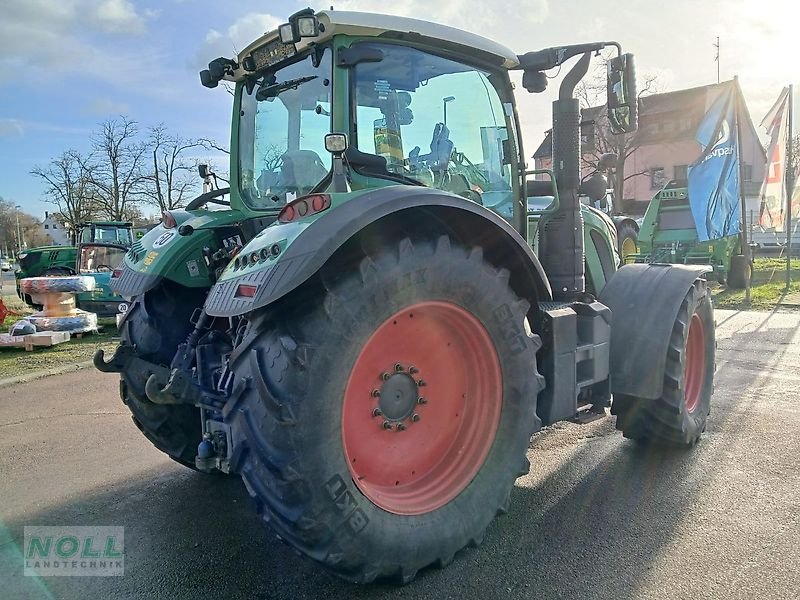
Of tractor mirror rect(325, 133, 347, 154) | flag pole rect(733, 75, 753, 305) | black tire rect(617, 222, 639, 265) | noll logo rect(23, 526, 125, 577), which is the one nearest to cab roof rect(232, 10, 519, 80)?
tractor mirror rect(325, 133, 347, 154)

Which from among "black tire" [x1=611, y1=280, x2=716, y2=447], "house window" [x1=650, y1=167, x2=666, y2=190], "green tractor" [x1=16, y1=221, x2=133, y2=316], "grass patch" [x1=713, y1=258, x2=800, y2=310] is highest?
"house window" [x1=650, y1=167, x2=666, y2=190]

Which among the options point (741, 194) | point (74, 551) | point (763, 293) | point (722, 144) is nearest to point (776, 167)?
point (741, 194)


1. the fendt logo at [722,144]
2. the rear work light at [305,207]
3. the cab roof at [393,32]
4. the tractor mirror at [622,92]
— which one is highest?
the fendt logo at [722,144]

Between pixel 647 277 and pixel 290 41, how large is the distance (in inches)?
113

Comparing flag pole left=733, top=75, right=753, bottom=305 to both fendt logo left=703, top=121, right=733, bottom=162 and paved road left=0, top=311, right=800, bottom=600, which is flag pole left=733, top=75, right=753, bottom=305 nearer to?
fendt logo left=703, top=121, right=733, bottom=162

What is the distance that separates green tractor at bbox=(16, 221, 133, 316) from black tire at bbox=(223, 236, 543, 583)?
7445 mm

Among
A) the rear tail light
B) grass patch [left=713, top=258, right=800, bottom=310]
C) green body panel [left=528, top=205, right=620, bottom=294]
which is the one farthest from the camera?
grass patch [left=713, top=258, right=800, bottom=310]

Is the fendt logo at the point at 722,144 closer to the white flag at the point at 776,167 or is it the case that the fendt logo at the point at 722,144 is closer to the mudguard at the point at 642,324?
the white flag at the point at 776,167

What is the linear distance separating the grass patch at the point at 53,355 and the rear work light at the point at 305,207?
21.1 feet

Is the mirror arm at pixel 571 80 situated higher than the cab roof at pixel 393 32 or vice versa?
the cab roof at pixel 393 32

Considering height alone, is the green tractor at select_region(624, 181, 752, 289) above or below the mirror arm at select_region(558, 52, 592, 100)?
below

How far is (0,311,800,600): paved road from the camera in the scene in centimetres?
273

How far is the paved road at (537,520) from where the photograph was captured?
273cm

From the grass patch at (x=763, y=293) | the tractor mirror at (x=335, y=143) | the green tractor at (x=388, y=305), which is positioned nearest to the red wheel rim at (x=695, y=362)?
the green tractor at (x=388, y=305)
